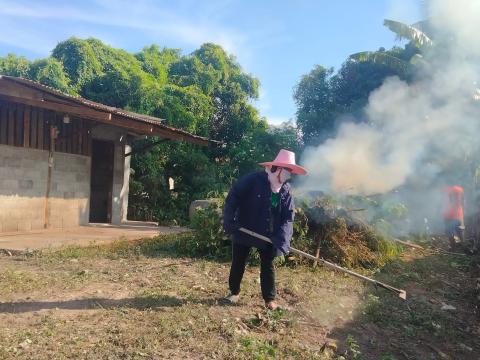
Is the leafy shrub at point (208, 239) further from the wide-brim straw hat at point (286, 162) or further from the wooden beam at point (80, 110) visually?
the wooden beam at point (80, 110)

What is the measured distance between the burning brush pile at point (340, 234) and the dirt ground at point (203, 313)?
20.7 inches

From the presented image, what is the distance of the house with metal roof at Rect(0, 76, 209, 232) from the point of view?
9.00 meters

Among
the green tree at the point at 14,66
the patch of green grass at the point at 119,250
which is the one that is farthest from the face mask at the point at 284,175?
the green tree at the point at 14,66

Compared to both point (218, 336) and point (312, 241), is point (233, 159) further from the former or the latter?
point (218, 336)

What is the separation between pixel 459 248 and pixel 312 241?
5030 mm

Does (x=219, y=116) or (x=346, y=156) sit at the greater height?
(x=219, y=116)

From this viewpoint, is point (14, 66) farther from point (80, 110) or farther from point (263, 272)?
point (263, 272)

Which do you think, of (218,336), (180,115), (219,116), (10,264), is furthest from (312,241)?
(219,116)

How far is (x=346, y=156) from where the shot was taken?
11.1m

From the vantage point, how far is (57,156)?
34.0 ft

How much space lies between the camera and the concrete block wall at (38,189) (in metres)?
9.23

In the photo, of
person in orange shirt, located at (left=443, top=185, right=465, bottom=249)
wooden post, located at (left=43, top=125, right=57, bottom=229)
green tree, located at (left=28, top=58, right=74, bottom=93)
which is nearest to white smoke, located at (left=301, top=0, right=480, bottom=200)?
person in orange shirt, located at (left=443, top=185, right=465, bottom=249)

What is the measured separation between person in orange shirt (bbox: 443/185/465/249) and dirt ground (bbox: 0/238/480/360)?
11.4 feet

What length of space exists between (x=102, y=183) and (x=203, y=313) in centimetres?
865
